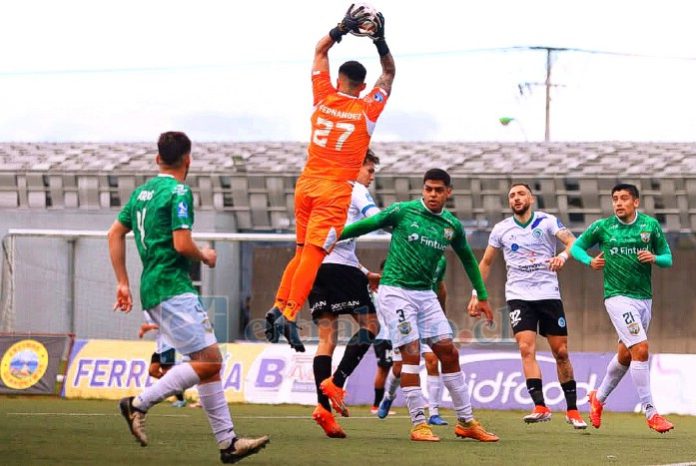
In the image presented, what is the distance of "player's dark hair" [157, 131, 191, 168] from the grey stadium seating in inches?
747

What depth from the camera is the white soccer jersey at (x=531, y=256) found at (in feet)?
47.8

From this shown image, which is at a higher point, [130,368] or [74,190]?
[74,190]

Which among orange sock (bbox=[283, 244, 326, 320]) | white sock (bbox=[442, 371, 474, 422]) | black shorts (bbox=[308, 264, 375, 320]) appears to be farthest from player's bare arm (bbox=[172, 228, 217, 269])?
black shorts (bbox=[308, 264, 375, 320])

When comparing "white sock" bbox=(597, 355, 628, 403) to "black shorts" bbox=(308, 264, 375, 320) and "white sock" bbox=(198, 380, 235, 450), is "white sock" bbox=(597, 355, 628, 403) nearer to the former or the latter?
"black shorts" bbox=(308, 264, 375, 320)

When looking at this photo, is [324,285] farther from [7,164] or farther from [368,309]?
[7,164]

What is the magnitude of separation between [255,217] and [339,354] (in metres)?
9.19

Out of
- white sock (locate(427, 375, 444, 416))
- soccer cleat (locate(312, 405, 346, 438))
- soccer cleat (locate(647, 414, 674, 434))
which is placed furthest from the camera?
white sock (locate(427, 375, 444, 416))

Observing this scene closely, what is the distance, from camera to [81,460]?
886cm

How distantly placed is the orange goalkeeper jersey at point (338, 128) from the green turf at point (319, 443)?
2.15 metres

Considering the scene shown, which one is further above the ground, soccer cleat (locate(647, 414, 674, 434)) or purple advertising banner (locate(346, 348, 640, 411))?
soccer cleat (locate(647, 414, 674, 434))

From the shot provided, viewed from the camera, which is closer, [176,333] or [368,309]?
[176,333]

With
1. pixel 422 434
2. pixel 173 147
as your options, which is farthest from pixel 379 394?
pixel 173 147

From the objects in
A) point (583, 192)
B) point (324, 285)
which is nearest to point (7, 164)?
point (583, 192)

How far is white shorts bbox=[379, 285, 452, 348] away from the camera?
11.6 metres
